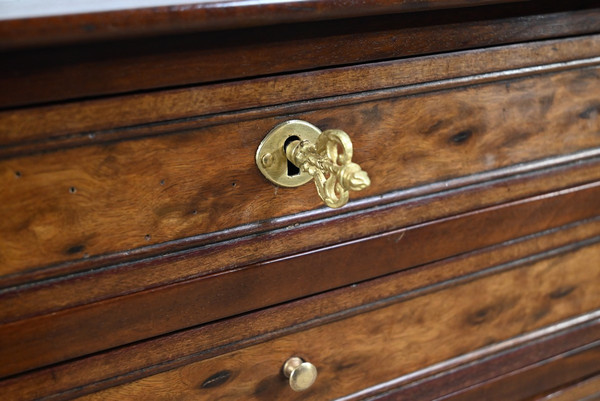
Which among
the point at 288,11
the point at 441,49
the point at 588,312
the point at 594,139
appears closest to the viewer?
the point at 288,11

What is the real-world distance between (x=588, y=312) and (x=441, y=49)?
1.38 feet

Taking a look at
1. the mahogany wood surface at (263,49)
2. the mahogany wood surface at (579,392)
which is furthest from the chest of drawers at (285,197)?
the mahogany wood surface at (579,392)

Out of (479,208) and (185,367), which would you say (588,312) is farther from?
(185,367)

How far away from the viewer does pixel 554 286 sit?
746 millimetres

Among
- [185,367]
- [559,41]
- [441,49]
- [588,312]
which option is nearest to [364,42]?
[441,49]

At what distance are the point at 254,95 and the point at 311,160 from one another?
7cm

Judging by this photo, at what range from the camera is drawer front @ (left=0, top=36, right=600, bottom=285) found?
1.53 ft

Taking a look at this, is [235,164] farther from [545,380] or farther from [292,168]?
[545,380]

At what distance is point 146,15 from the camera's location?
41cm

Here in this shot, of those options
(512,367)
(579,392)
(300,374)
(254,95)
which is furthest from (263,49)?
(579,392)

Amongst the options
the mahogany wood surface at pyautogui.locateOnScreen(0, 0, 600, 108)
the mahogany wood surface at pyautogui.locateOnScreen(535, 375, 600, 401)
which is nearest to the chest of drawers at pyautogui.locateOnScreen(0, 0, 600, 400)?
the mahogany wood surface at pyautogui.locateOnScreen(0, 0, 600, 108)

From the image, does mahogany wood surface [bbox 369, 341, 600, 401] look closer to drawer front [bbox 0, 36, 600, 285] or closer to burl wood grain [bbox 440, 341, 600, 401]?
burl wood grain [bbox 440, 341, 600, 401]

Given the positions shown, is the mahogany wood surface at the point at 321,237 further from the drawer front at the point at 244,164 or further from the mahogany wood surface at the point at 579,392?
the mahogany wood surface at the point at 579,392

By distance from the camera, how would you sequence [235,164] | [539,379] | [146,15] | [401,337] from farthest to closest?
1. [539,379]
2. [401,337]
3. [235,164]
4. [146,15]
